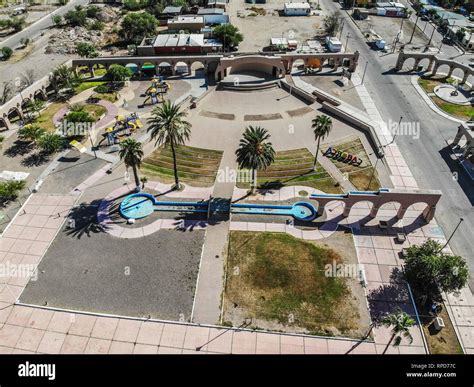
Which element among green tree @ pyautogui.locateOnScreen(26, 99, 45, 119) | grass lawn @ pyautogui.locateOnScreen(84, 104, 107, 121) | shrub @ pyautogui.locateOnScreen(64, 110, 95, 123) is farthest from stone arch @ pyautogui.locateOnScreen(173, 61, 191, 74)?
green tree @ pyautogui.locateOnScreen(26, 99, 45, 119)

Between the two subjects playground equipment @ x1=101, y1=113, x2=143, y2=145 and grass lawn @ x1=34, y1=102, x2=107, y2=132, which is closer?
playground equipment @ x1=101, y1=113, x2=143, y2=145

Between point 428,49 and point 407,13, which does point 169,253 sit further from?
point 407,13

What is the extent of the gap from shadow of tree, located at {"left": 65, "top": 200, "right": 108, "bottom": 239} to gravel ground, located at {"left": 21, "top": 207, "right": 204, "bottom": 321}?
22cm

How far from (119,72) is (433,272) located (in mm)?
77666

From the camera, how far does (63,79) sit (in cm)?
8169

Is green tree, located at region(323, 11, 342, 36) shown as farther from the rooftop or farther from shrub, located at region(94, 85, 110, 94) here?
shrub, located at region(94, 85, 110, 94)

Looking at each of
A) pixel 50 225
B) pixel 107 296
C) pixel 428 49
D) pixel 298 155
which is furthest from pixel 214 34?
pixel 107 296

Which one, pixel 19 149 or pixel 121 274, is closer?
pixel 121 274

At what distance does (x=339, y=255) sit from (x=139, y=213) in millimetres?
30607

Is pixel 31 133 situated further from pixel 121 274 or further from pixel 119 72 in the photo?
pixel 121 274

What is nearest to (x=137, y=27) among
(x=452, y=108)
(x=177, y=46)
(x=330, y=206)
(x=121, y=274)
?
(x=177, y=46)

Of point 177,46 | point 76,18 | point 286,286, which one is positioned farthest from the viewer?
point 76,18

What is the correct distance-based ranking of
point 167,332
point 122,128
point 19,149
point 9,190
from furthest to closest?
point 122,128
point 19,149
point 9,190
point 167,332

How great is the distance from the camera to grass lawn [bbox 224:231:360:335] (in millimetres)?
40844
